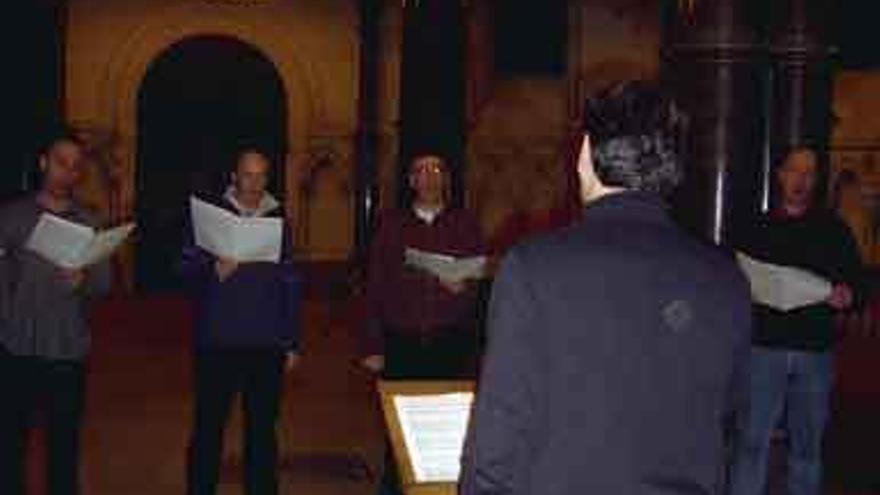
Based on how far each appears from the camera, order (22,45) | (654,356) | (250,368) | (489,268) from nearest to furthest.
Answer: (654,356)
(250,368)
(489,268)
(22,45)

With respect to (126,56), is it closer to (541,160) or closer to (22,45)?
(22,45)

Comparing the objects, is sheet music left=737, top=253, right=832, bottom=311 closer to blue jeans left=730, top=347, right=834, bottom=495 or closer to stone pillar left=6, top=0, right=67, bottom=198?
blue jeans left=730, top=347, right=834, bottom=495

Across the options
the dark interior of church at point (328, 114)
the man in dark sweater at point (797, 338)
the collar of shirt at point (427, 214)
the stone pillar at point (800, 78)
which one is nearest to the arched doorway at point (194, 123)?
the dark interior of church at point (328, 114)

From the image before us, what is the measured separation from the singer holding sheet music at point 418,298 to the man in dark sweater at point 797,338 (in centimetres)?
138

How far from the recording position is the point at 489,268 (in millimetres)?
6352

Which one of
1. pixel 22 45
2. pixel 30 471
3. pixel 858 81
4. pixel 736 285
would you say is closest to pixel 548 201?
pixel 858 81

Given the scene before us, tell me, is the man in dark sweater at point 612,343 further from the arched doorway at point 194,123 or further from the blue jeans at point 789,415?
the arched doorway at point 194,123

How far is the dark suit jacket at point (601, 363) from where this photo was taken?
239 centimetres

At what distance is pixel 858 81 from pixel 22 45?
37.6 feet

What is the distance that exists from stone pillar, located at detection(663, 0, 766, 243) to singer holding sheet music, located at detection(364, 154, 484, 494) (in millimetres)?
1434

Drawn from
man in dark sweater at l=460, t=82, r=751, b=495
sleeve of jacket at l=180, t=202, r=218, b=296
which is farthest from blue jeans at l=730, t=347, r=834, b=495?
man in dark sweater at l=460, t=82, r=751, b=495

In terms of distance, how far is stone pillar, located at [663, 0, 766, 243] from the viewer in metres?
6.82

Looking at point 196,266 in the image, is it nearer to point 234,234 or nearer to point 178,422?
point 234,234

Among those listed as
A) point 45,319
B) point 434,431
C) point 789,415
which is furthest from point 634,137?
point 789,415
